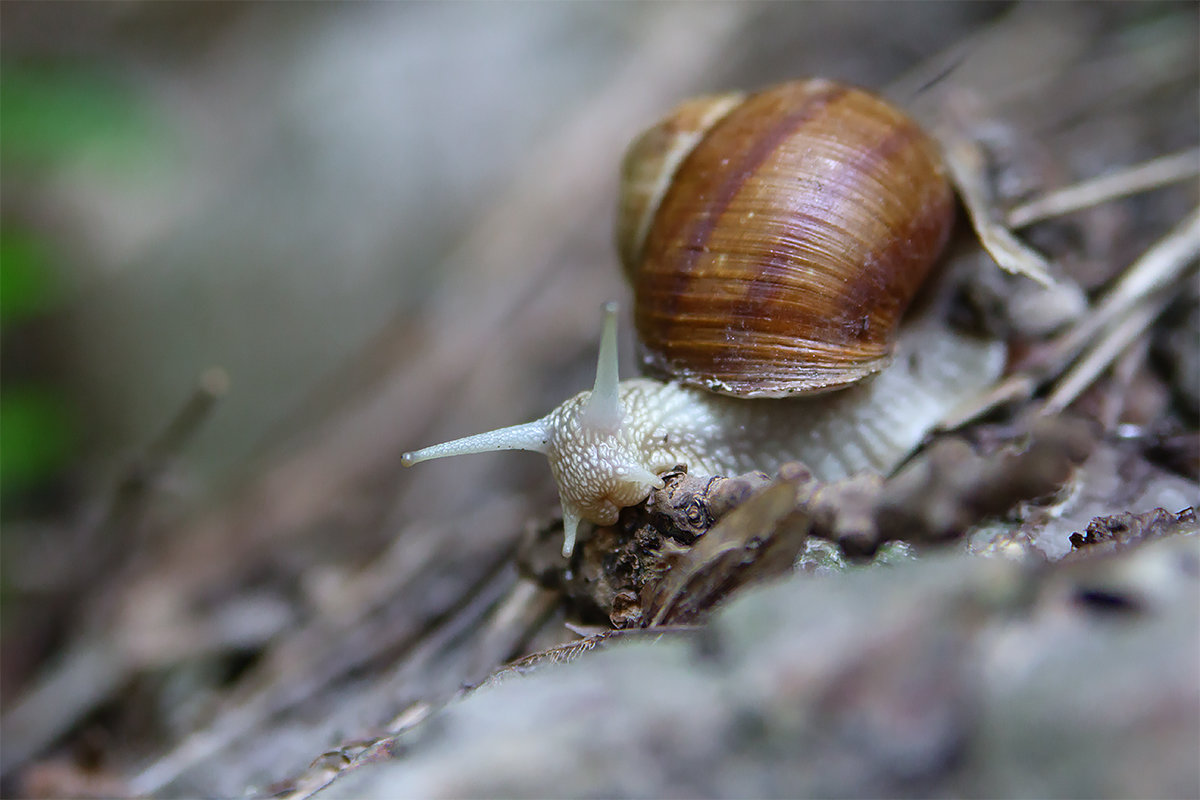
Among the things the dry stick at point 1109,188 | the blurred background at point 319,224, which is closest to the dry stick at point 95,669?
the blurred background at point 319,224

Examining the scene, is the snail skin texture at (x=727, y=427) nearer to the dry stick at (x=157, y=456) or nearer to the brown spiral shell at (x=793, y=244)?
the brown spiral shell at (x=793, y=244)

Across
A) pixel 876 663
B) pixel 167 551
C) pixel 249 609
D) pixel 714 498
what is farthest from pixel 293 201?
pixel 876 663

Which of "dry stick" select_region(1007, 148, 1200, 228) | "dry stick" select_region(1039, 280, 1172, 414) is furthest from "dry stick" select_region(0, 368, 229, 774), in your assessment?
"dry stick" select_region(1007, 148, 1200, 228)

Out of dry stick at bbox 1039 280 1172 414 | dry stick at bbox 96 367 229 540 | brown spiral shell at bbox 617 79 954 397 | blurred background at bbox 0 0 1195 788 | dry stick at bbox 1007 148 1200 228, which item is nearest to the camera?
brown spiral shell at bbox 617 79 954 397

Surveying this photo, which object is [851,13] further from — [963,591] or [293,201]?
[963,591]

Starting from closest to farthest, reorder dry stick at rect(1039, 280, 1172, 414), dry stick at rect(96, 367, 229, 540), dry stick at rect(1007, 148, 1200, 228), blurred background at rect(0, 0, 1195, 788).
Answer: dry stick at rect(1039, 280, 1172, 414), dry stick at rect(1007, 148, 1200, 228), dry stick at rect(96, 367, 229, 540), blurred background at rect(0, 0, 1195, 788)

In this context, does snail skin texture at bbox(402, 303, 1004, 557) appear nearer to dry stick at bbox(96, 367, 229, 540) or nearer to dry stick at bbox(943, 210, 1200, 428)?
dry stick at bbox(943, 210, 1200, 428)

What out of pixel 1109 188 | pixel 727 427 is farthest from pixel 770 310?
pixel 1109 188

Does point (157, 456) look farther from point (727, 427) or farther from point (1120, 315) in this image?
point (1120, 315)
